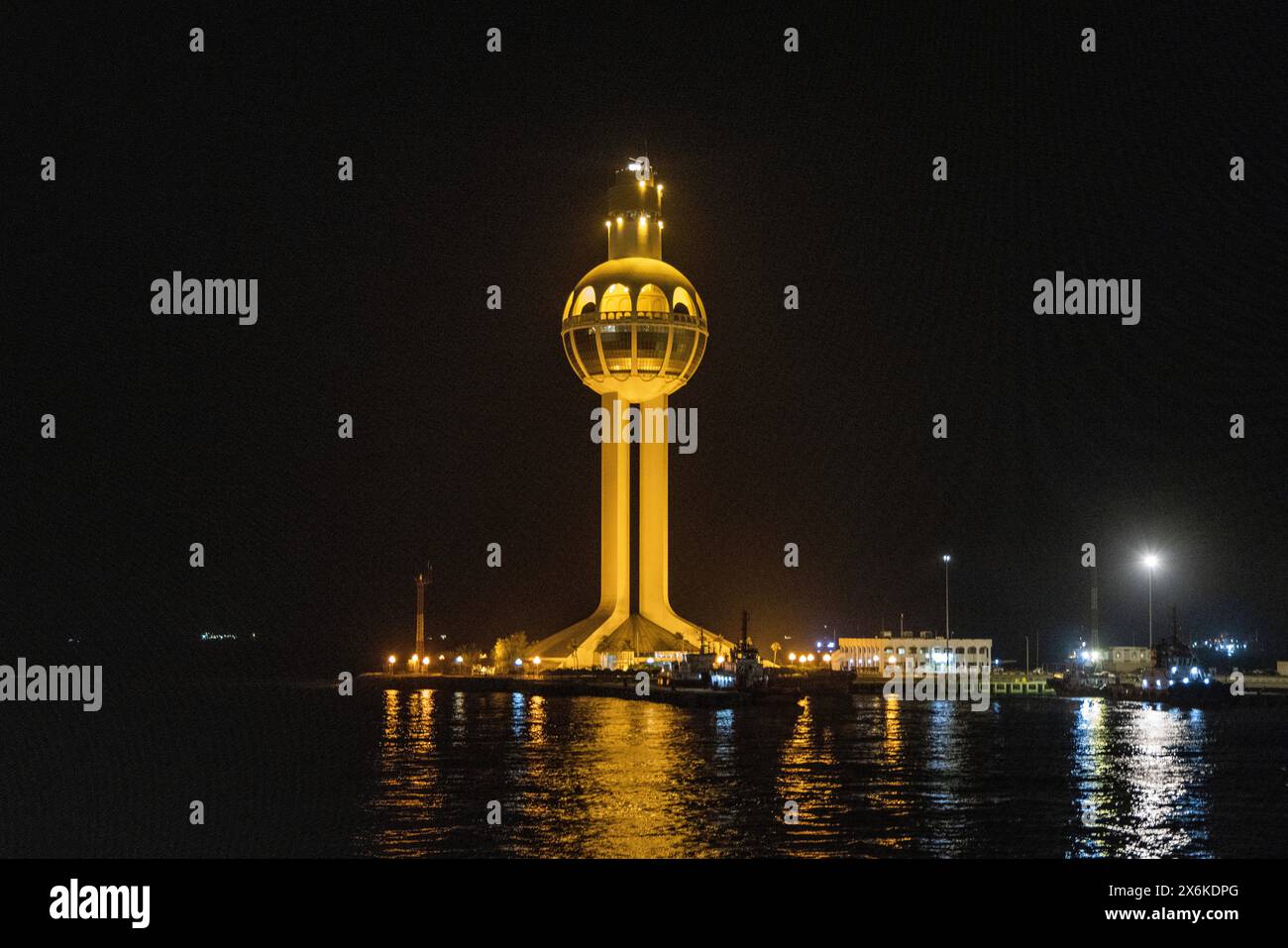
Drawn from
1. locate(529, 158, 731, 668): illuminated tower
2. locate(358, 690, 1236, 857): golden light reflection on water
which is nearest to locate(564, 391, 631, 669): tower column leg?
locate(529, 158, 731, 668): illuminated tower

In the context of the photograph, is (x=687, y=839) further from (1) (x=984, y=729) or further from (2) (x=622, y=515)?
(2) (x=622, y=515)

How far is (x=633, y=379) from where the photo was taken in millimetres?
122938

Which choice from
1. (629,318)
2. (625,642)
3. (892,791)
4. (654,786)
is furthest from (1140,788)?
(629,318)

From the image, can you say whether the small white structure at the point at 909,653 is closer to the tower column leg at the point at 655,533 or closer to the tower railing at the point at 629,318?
the tower column leg at the point at 655,533

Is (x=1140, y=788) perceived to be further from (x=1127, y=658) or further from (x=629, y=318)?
(x=1127, y=658)

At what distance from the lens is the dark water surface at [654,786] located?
1501 inches

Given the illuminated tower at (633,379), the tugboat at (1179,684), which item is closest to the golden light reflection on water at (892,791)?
the tugboat at (1179,684)

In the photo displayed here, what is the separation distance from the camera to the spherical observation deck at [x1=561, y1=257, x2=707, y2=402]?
12181 centimetres

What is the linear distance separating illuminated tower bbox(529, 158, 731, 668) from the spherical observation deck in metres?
0.07

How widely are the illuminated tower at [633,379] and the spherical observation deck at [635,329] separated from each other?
0.07m

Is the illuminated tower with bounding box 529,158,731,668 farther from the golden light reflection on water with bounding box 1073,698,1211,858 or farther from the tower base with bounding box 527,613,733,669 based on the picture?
the golden light reflection on water with bounding box 1073,698,1211,858

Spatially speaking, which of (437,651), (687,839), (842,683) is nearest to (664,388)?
(842,683)
